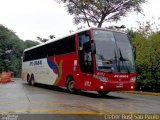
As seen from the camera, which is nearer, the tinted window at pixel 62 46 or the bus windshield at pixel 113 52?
the bus windshield at pixel 113 52

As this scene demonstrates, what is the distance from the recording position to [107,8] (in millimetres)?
42750

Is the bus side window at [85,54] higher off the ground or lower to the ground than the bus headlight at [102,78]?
higher

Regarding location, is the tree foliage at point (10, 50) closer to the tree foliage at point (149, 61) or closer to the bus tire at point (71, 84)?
the tree foliage at point (149, 61)

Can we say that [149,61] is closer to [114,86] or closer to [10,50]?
[114,86]

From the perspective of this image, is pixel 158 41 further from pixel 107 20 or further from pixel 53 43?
pixel 107 20

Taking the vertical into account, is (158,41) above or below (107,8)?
below

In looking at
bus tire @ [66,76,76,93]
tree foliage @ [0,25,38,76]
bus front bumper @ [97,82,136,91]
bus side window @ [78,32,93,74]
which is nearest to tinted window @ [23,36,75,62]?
bus side window @ [78,32,93,74]

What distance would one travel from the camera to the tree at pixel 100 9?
42625 mm

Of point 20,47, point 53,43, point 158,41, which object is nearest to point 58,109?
point 53,43

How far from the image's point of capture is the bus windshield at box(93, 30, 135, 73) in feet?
59.7

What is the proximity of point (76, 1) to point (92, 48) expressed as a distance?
87.9ft

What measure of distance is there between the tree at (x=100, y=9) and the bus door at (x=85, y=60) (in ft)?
76.5

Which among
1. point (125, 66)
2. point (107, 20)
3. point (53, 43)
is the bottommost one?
point (125, 66)

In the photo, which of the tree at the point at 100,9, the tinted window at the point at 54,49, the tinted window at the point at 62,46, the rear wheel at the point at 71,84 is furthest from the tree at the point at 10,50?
the rear wheel at the point at 71,84
